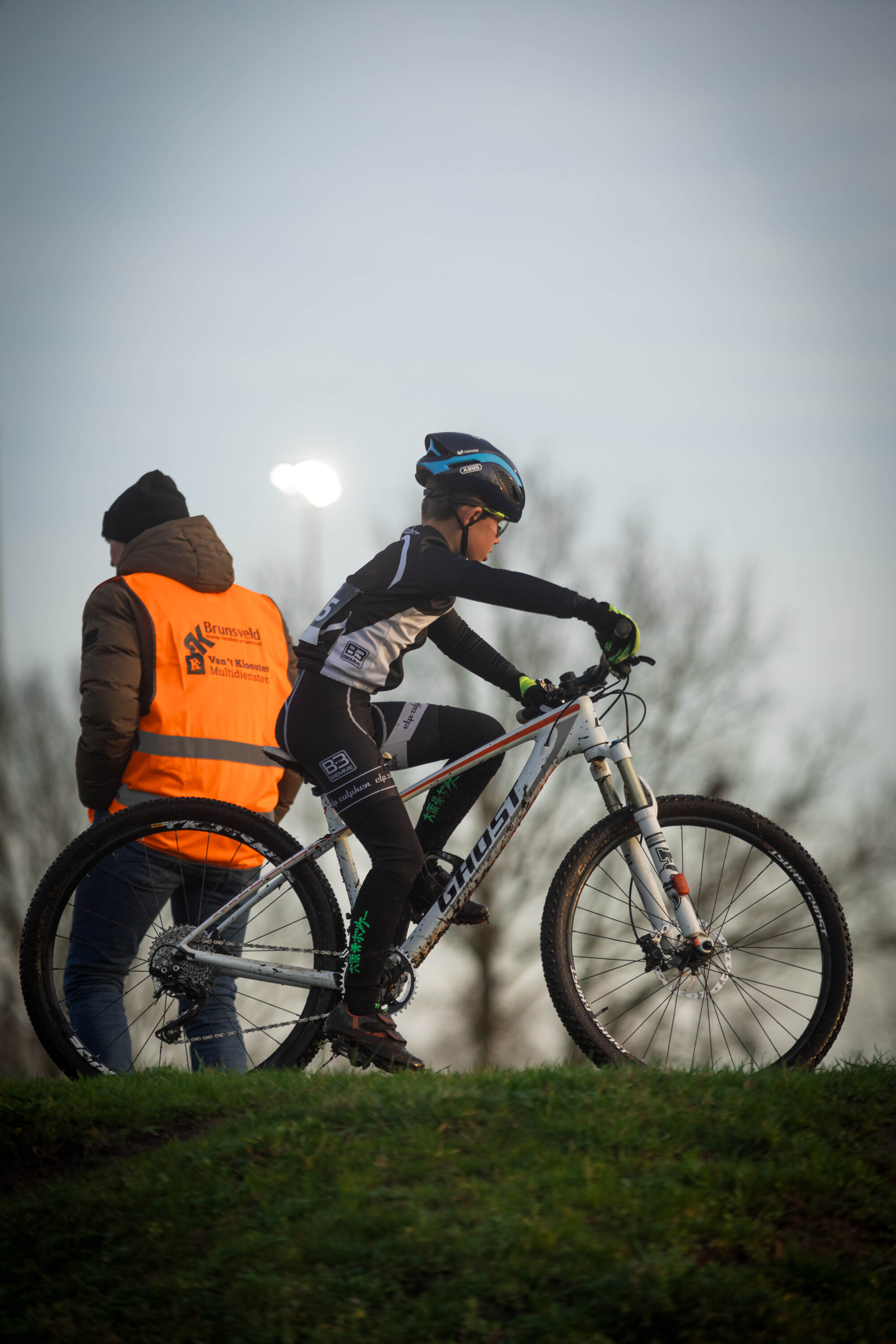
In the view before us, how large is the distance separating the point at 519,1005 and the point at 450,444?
44.2 feet

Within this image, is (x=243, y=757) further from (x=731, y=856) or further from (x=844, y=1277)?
(x=844, y=1277)

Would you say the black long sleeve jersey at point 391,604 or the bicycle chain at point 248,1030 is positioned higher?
the black long sleeve jersey at point 391,604

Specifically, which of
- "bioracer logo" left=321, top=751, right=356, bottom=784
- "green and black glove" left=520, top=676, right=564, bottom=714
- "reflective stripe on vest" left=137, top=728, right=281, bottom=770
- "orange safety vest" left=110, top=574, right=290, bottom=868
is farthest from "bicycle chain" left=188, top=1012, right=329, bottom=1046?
"green and black glove" left=520, top=676, right=564, bottom=714

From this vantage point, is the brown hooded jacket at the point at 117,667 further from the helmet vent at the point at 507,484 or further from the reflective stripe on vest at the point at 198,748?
the helmet vent at the point at 507,484

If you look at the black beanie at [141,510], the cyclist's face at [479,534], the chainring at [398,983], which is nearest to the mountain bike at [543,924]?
the chainring at [398,983]

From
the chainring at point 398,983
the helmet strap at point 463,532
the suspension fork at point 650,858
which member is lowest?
the chainring at point 398,983

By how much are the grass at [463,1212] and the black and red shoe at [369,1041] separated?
0.41 metres

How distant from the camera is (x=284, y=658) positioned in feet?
15.8

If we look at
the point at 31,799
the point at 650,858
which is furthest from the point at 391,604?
the point at 31,799

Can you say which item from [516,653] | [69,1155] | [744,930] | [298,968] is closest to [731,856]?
[744,930]

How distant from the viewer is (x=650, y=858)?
3773mm

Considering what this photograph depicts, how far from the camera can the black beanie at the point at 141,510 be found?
16.6ft

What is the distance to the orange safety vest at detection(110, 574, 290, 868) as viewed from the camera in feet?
14.2

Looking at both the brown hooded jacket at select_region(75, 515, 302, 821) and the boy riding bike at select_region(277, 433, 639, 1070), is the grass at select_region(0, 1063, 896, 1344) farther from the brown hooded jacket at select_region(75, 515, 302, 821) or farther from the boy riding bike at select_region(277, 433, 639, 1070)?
the brown hooded jacket at select_region(75, 515, 302, 821)
